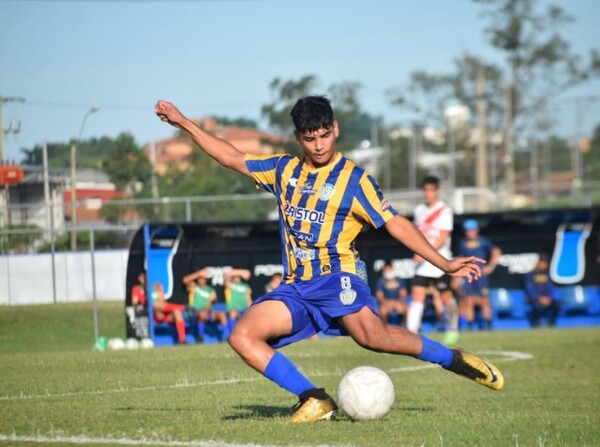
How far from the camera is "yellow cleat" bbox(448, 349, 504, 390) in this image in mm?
7488

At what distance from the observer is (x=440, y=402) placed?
335 inches

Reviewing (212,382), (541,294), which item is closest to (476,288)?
(541,294)

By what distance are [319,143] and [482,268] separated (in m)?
14.5

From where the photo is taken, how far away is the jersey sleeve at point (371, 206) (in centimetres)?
695

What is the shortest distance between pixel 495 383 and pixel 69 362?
678 cm

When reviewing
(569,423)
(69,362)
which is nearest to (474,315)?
(69,362)

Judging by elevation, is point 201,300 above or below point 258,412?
below

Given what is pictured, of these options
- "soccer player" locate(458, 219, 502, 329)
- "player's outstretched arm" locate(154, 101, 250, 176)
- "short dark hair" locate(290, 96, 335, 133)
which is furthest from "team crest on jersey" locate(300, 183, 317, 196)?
"soccer player" locate(458, 219, 502, 329)

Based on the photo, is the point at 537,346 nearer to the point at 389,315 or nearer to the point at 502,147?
the point at 389,315

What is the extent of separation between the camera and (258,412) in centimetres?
754

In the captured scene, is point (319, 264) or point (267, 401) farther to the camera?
point (267, 401)

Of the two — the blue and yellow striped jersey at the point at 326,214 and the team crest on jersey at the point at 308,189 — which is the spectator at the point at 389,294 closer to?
the blue and yellow striped jersey at the point at 326,214

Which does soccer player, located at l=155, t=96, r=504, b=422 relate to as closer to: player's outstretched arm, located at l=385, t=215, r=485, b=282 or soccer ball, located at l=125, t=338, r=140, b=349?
player's outstretched arm, located at l=385, t=215, r=485, b=282

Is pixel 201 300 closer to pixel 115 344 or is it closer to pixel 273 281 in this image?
pixel 273 281
